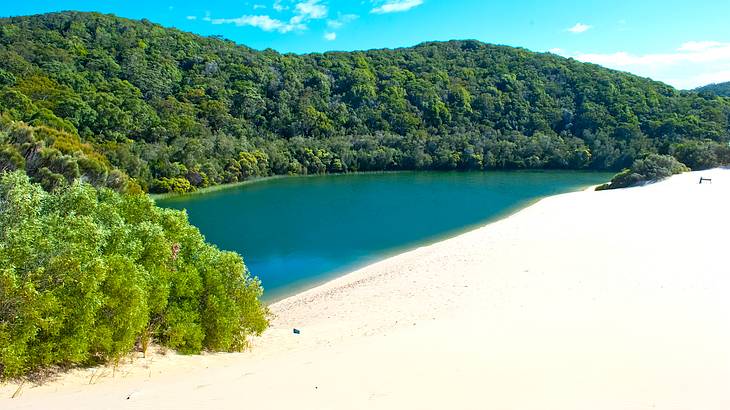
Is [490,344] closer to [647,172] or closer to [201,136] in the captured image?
[647,172]

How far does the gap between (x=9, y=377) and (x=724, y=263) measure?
23.6 m

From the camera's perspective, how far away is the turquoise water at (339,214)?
101 feet

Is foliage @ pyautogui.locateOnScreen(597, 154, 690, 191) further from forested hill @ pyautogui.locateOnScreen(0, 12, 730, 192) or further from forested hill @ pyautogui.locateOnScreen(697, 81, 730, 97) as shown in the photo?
forested hill @ pyautogui.locateOnScreen(697, 81, 730, 97)

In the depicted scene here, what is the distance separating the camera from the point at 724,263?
19172 mm

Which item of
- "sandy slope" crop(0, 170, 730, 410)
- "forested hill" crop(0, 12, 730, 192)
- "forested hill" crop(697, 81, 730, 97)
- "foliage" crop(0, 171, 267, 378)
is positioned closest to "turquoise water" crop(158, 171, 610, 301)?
"sandy slope" crop(0, 170, 730, 410)

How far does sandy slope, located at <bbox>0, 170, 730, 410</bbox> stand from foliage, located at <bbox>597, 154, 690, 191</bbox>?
31820 millimetres

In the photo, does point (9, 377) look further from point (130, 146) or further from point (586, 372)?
point (130, 146)

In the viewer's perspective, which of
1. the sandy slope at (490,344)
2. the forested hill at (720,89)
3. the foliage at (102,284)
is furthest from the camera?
the forested hill at (720,89)

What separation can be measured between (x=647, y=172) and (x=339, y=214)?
3671cm

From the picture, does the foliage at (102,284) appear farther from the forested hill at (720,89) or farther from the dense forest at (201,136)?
the forested hill at (720,89)

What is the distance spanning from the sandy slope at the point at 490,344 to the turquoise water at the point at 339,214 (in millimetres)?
6052

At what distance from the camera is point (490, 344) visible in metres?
11.7

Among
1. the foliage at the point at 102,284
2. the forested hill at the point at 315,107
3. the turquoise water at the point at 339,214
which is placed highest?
the forested hill at the point at 315,107

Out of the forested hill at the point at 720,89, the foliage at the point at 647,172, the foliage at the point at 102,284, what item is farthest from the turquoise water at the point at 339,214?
the forested hill at the point at 720,89
